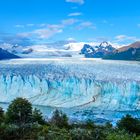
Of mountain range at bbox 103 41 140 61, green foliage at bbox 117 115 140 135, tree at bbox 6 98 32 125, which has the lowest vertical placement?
green foliage at bbox 117 115 140 135

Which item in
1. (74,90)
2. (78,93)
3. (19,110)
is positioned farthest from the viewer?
(74,90)

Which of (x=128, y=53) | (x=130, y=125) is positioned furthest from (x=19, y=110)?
(x=128, y=53)

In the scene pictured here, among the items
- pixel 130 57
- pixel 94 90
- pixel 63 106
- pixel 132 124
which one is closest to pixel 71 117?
pixel 63 106

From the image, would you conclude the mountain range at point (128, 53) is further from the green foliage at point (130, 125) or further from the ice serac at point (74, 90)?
the green foliage at point (130, 125)

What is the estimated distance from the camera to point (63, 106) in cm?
2802

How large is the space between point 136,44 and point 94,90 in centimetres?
6282

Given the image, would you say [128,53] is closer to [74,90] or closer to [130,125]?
[74,90]

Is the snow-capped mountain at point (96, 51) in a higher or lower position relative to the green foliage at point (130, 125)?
higher

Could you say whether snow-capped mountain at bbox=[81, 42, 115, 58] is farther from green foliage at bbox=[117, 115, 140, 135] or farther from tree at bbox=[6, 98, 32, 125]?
tree at bbox=[6, 98, 32, 125]

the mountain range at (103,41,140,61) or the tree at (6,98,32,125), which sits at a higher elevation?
the mountain range at (103,41,140,61)

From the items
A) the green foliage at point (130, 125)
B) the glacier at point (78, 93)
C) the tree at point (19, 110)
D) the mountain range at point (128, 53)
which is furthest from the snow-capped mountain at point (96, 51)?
the tree at point (19, 110)

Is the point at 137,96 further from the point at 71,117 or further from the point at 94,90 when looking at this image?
the point at 71,117

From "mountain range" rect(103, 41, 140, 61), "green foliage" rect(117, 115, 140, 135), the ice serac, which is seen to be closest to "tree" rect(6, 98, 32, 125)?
"green foliage" rect(117, 115, 140, 135)

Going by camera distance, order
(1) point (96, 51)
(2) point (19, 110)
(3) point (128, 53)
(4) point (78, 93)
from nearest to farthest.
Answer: (2) point (19, 110)
(4) point (78, 93)
(3) point (128, 53)
(1) point (96, 51)
